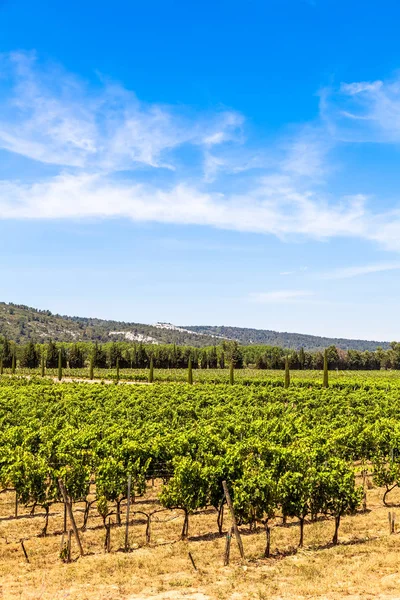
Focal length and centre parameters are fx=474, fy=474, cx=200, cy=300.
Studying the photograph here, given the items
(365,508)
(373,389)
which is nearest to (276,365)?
(373,389)

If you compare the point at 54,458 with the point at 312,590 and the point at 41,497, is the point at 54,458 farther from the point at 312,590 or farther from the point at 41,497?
the point at 312,590

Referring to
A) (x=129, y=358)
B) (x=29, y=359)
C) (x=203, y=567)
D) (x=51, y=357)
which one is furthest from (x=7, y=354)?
(x=203, y=567)

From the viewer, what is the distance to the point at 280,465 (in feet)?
72.3

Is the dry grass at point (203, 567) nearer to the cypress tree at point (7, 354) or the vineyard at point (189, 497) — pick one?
the vineyard at point (189, 497)

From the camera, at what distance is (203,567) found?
17281 millimetres

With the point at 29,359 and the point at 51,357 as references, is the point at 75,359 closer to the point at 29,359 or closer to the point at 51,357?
the point at 51,357

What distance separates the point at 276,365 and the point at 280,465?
170209 mm

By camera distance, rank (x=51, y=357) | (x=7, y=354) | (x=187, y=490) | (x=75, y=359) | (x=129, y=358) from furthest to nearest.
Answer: (x=129, y=358) → (x=7, y=354) → (x=75, y=359) → (x=51, y=357) → (x=187, y=490)

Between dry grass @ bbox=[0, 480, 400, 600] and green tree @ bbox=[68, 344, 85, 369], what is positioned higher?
green tree @ bbox=[68, 344, 85, 369]

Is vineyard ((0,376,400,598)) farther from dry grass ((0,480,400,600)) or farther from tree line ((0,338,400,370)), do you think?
tree line ((0,338,400,370))

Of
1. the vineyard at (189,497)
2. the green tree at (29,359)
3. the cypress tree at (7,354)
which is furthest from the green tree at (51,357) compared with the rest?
the vineyard at (189,497)

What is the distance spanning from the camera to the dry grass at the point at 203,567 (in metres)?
15.1

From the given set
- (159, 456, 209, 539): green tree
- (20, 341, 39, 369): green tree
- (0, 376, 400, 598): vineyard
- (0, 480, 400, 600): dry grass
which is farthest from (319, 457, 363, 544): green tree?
(20, 341, 39, 369): green tree

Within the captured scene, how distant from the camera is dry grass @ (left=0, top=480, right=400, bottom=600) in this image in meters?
15.1
